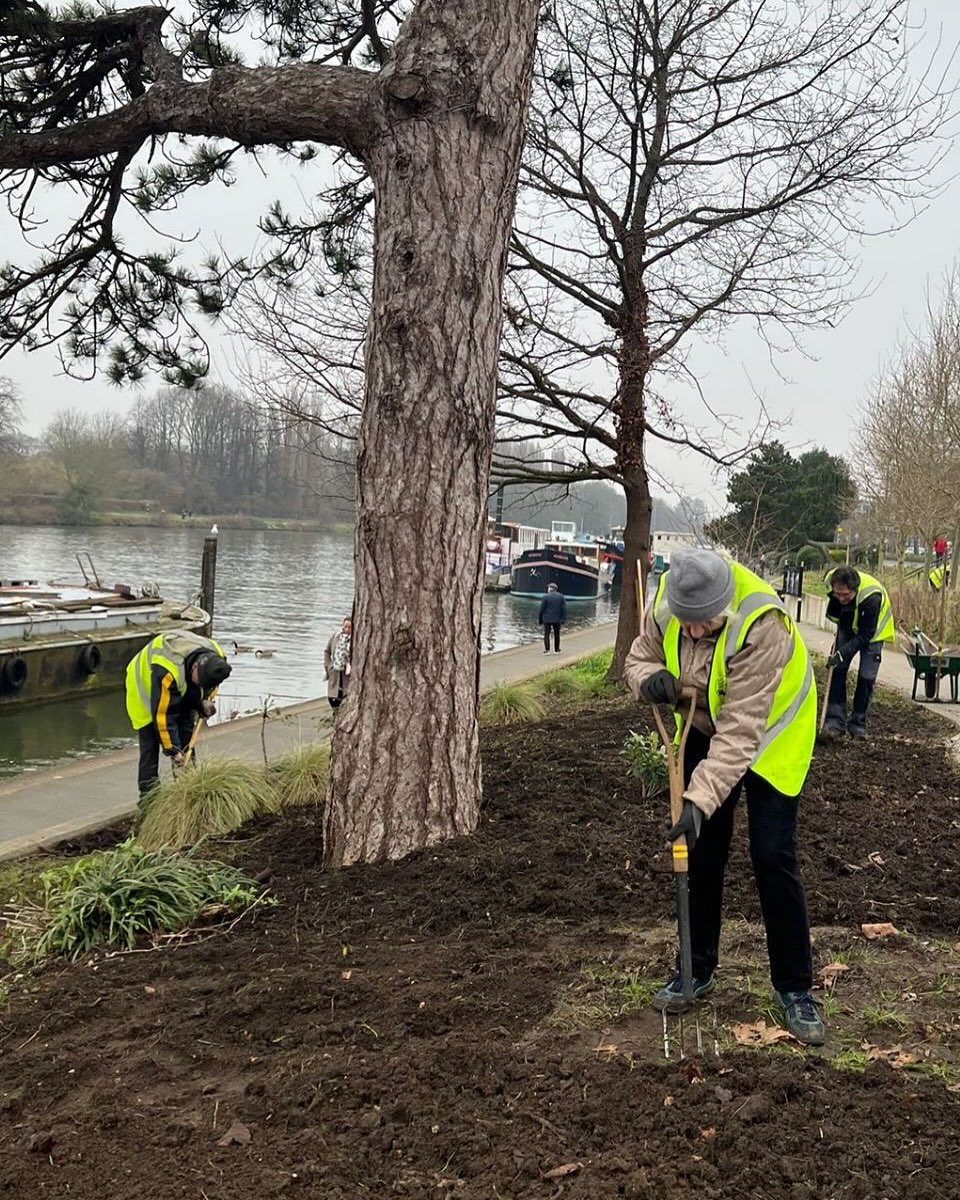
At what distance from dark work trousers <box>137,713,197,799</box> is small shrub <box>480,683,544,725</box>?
311 centimetres

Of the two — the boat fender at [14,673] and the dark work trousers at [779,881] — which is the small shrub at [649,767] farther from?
the boat fender at [14,673]

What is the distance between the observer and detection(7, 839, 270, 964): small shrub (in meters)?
4.80

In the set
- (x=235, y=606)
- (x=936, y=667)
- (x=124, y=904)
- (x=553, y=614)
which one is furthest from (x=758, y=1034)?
(x=235, y=606)

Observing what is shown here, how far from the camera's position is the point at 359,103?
18.3 ft

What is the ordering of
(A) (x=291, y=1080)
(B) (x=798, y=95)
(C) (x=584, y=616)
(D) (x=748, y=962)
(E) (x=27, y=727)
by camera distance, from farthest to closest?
(C) (x=584, y=616) → (E) (x=27, y=727) → (B) (x=798, y=95) → (D) (x=748, y=962) → (A) (x=291, y=1080)

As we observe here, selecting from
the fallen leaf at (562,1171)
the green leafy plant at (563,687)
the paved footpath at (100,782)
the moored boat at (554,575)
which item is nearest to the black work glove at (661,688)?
the fallen leaf at (562,1171)

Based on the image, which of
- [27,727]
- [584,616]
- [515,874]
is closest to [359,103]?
[515,874]

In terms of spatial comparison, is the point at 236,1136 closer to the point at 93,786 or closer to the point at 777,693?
the point at 777,693

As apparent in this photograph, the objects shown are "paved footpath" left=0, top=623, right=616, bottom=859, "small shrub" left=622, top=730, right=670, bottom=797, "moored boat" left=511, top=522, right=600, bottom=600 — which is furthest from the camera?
"moored boat" left=511, top=522, right=600, bottom=600

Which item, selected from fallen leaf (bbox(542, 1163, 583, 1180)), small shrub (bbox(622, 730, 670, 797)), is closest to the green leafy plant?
small shrub (bbox(622, 730, 670, 797))

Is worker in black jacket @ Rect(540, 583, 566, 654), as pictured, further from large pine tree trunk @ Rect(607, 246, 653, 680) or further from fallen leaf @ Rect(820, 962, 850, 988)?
fallen leaf @ Rect(820, 962, 850, 988)

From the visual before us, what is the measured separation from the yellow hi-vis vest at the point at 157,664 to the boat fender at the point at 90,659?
12.8 meters

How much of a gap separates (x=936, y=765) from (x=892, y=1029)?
5194mm

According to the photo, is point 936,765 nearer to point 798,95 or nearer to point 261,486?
point 798,95
